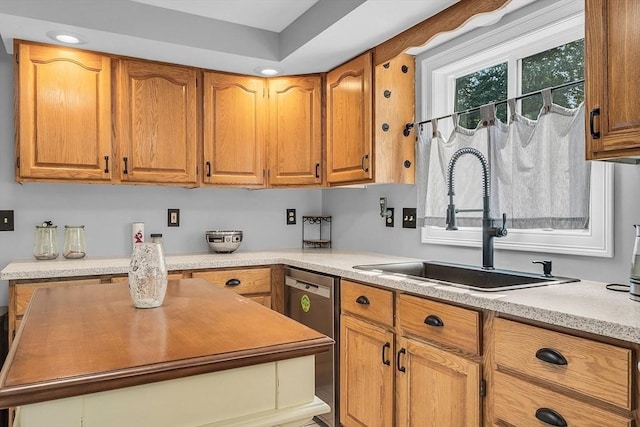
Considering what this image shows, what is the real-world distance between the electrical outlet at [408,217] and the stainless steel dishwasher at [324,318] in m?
0.70

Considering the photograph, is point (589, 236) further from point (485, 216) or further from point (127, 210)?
point (127, 210)

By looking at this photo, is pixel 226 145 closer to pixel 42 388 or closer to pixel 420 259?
pixel 420 259

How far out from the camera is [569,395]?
4.33ft

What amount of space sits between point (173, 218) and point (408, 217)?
168 cm

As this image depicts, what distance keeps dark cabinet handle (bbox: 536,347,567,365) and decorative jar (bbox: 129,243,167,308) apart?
1191 millimetres

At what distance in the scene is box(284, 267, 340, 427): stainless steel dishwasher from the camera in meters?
2.47

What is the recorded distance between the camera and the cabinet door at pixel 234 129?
10.3 feet

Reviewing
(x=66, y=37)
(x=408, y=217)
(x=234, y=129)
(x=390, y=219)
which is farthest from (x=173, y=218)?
(x=408, y=217)

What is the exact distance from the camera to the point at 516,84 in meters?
2.35

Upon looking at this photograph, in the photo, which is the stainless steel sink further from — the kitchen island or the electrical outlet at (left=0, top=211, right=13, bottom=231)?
the electrical outlet at (left=0, top=211, right=13, bottom=231)

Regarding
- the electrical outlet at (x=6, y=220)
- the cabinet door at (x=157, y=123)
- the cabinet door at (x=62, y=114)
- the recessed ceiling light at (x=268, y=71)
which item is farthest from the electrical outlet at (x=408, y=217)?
the electrical outlet at (x=6, y=220)

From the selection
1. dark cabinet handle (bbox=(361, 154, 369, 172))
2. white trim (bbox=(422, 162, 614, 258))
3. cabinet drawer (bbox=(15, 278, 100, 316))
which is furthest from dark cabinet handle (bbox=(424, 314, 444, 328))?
cabinet drawer (bbox=(15, 278, 100, 316))

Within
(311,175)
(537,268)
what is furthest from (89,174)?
(537,268)

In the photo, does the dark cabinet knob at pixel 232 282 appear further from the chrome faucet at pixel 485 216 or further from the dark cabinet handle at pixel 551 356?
the dark cabinet handle at pixel 551 356
